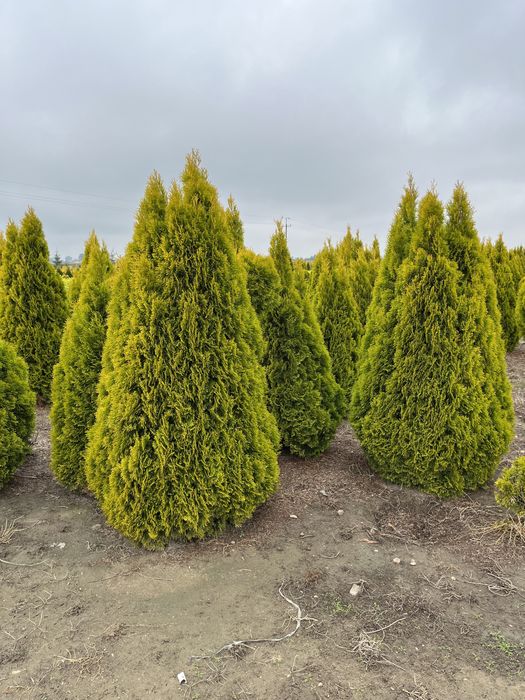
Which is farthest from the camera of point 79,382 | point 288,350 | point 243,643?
point 288,350

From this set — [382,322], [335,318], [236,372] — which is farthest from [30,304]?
[382,322]

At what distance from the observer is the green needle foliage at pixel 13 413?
14.2ft

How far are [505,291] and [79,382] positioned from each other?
12.3m

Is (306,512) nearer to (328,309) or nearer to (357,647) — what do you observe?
(357,647)

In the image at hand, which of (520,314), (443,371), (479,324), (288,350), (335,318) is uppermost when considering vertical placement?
(520,314)

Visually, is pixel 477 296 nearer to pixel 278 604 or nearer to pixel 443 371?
pixel 443 371

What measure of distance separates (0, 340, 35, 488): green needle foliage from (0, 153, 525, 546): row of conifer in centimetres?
2

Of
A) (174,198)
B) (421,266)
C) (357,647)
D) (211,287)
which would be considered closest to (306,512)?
(357,647)

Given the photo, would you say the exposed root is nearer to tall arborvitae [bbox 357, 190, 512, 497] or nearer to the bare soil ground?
the bare soil ground

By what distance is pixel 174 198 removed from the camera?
3.47 m

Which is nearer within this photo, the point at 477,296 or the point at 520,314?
the point at 477,296

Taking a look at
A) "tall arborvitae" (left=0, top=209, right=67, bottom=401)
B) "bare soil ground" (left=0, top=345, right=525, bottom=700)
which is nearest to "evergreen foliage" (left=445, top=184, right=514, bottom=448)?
"bare soil ground" (left=0, top=345, right=525, bottom=700)

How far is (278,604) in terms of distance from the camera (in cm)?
293

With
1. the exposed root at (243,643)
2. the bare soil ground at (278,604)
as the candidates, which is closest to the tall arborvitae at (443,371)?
the bare soil ground at (278,604)
